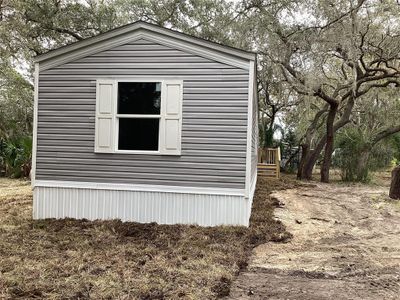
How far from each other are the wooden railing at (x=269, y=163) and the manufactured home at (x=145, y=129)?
988 centimetres

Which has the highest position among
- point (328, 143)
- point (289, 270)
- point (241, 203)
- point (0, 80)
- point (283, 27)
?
point (283, 27)

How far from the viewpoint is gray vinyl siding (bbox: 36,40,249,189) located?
5.75 m

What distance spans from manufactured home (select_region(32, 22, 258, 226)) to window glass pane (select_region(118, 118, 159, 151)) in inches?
0.6

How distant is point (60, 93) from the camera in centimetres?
614

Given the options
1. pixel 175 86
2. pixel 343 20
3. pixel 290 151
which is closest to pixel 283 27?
pixel 343 20

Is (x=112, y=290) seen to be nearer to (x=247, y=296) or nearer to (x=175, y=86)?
(x=247, y=296)

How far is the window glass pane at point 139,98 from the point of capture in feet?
19.5

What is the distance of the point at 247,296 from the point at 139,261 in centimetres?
132

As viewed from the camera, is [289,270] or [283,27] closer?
[289,270]

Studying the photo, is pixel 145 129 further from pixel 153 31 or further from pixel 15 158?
pixel 15 158

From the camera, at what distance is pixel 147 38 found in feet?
19.6

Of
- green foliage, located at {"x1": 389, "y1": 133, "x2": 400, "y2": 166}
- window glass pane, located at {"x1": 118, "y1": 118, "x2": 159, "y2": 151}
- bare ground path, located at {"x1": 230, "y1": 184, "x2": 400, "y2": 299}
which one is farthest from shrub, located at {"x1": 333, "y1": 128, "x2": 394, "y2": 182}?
window glass pane, located at {"x1": 118, "y1": 118, "x2": 159, "y2": 151}

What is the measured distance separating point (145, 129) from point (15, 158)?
9844mm

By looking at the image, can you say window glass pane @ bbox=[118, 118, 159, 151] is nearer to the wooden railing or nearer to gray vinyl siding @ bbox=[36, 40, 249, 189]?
gray vinyl siding @ bbox=[36, 40, 249, 189]
